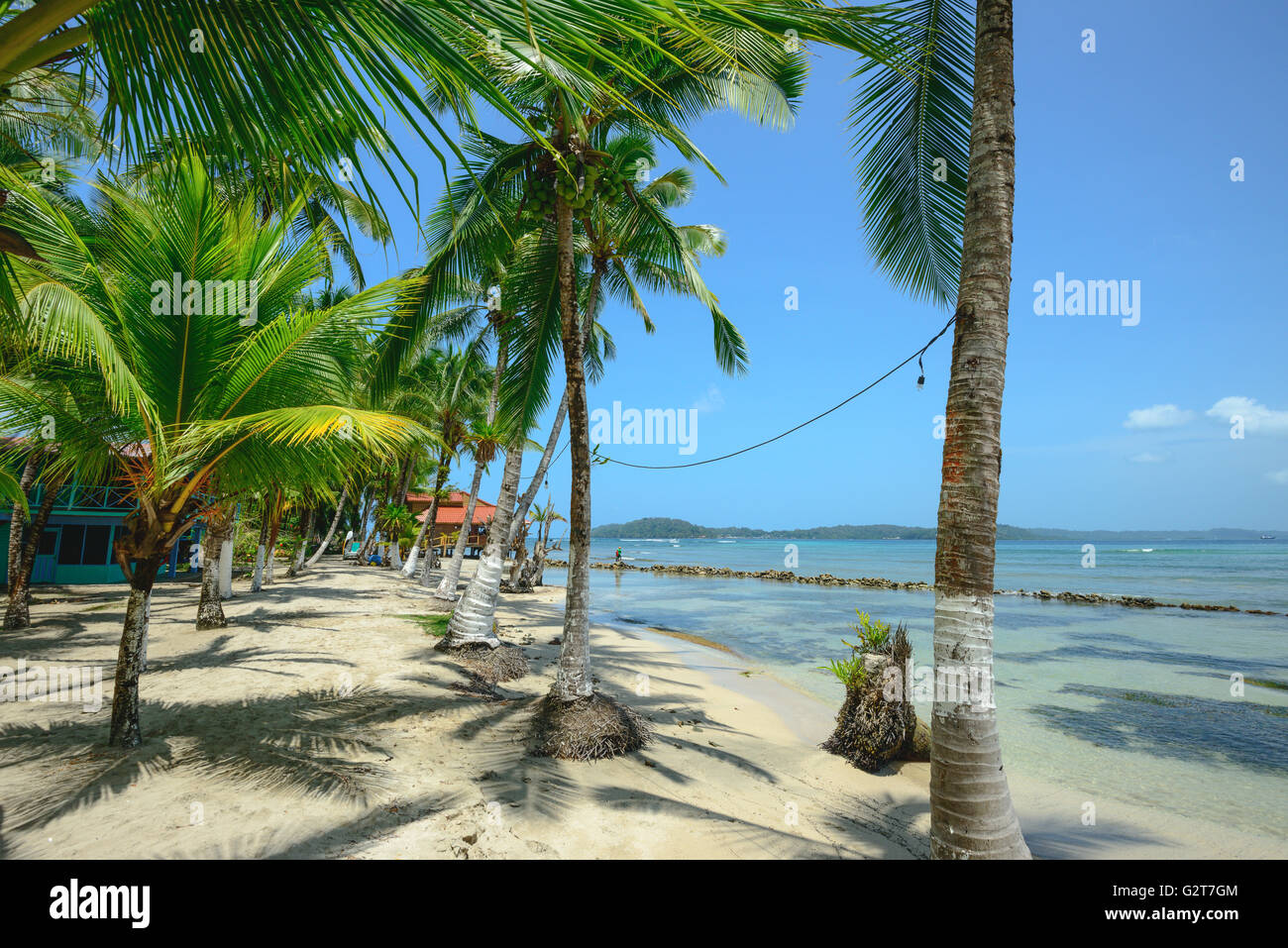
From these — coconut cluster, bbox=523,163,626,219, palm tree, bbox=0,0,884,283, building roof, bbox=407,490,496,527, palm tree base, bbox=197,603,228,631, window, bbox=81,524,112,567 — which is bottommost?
palm tree base, bbox=197,603,228,631

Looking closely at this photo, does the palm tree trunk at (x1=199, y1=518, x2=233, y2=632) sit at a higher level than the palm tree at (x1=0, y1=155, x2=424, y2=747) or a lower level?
lower

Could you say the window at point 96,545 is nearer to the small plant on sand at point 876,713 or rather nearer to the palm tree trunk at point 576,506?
the palm tree trunk at point 576,506

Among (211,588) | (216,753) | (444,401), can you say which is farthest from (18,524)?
(444,401)

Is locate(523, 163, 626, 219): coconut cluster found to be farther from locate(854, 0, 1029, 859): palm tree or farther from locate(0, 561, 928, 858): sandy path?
locate(0, 561, 928, 858): sandy path

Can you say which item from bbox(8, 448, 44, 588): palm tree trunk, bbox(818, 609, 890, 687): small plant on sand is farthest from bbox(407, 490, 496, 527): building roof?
bbox(818, 609, 890, 687): small plant on sand

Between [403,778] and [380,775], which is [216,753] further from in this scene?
[403,778]

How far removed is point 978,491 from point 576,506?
14.4 ft

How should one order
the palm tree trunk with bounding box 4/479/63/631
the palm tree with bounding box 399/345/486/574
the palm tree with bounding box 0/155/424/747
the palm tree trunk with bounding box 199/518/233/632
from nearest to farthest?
the palm tree with bounding box 0/155/424/747 → the palm tree trunk with bounding box 4/479/63/631 → the palm tree trunk with bounding box 199/518/233/632 → the palm tree with bounding box 399/345/486/574

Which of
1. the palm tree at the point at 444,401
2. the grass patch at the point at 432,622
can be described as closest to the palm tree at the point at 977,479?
the grass patch at the point at 432,622

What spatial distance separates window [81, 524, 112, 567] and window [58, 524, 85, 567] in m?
0.12

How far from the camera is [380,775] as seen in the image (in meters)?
5.10

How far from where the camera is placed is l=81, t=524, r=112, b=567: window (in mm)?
16531

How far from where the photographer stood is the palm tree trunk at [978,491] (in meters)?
3.46

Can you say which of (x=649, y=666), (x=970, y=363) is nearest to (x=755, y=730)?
(x=649, y=666)
